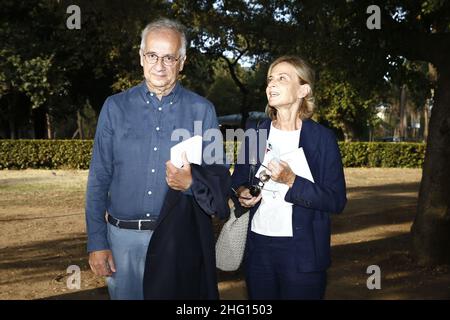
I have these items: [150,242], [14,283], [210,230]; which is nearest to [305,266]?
[210,230]

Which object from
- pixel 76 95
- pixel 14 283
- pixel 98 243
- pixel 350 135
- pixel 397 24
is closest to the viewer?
pixel 98 243

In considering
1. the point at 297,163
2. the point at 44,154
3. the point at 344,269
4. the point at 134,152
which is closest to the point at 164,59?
the point at 134,152

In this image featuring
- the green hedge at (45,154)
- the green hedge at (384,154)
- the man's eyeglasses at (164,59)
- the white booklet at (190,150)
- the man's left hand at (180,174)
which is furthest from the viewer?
the green hedge at (384,154)

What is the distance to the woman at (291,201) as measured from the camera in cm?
312

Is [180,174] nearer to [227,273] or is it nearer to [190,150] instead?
[190,150]

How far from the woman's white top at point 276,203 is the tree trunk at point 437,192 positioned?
648 centimetres

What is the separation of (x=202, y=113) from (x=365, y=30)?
7471 millimetres

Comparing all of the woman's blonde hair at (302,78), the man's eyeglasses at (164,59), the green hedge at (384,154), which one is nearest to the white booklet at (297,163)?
the woman's blonde hair at (302,78)

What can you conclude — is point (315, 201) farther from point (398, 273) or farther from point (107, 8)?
point (107, 8)

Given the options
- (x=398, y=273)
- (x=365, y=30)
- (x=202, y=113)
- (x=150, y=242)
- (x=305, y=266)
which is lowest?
(x=398, y=273)

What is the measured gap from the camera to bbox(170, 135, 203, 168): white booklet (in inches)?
→ 112

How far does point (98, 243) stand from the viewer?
3.01m

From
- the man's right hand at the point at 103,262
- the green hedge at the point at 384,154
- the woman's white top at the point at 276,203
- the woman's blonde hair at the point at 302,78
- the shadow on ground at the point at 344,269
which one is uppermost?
the woman's blonde hair at the point at 302,78

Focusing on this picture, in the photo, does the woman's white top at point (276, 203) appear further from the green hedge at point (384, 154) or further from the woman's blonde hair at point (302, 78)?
the green hedge at point (384, 154)
